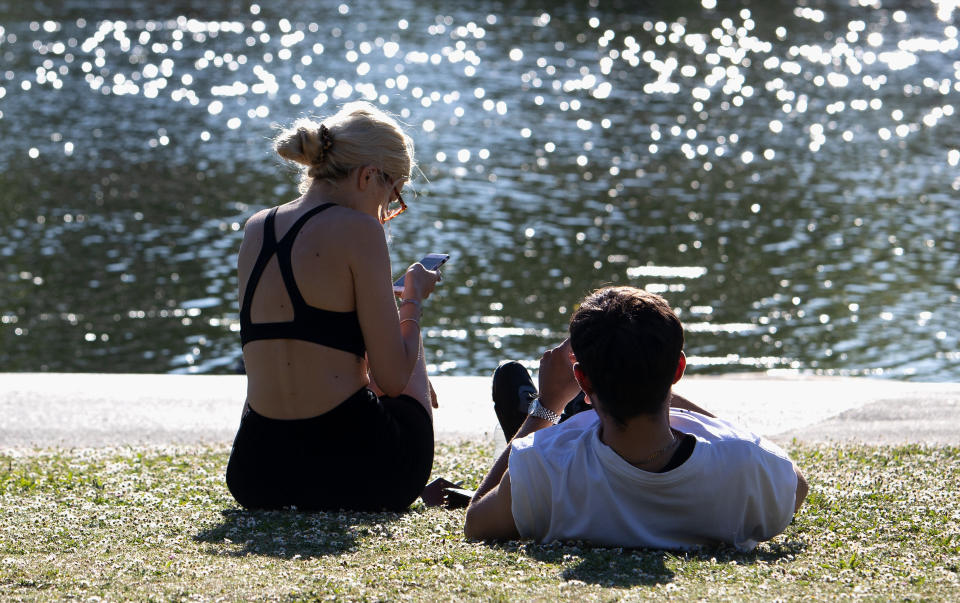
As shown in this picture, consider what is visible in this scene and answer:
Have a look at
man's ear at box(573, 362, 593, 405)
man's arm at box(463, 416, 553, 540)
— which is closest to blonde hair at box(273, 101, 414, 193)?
man's arm at box(463, 416, 553, 540)

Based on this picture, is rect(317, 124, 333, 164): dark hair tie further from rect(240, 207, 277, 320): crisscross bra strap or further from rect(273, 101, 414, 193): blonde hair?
rect(240, 207, 277, 320): crisscross bra strap

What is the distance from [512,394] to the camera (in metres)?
4.80

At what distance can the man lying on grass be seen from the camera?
3559 mm

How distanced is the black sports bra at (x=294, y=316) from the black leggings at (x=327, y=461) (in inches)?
11.1

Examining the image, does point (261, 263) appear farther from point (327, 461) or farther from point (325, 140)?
point (327, 461)

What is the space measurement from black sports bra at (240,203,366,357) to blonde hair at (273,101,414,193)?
7.2 inches

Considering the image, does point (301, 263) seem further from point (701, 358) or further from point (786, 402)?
point (701, 358)

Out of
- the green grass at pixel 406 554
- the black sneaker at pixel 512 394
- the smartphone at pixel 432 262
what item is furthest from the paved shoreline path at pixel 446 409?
the black sneaker at pixel 512 394

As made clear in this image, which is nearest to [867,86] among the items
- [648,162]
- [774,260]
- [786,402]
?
[648,162]

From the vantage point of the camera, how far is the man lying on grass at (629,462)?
3559mm

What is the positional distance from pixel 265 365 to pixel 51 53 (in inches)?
1350

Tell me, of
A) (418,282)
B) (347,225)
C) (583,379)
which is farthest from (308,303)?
(583,379)

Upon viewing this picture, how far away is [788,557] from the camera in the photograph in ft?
12.9

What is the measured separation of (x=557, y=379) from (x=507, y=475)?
15.6 inches
